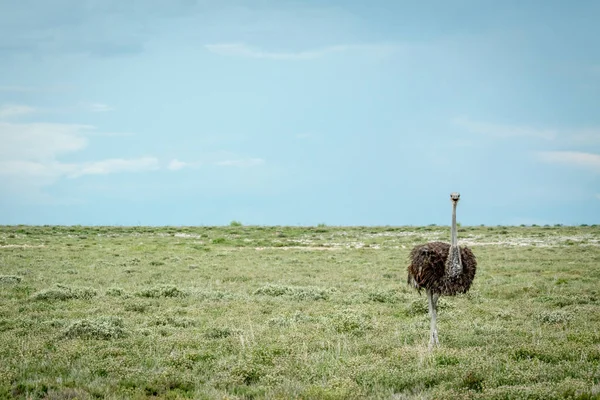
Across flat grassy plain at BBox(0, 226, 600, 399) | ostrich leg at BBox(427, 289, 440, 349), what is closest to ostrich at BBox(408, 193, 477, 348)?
ostrich leg at BBox(427, 289, 440, 349)

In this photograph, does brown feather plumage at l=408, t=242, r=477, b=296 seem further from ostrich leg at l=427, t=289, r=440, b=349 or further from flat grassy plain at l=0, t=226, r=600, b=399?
flat grassy plain at l=0, t=226, r=600, b=399

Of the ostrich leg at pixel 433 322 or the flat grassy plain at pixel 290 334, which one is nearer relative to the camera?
the flat grassy plain at pixel 290 334

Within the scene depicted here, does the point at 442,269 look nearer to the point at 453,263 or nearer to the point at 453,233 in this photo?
the point at 453,263

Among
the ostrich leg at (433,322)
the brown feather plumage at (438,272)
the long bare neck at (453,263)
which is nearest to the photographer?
the long bare neck at (453,263)

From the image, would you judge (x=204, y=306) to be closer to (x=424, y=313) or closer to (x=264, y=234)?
(x=424, y=313)

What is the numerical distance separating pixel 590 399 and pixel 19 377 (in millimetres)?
9792

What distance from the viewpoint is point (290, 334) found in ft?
46.9

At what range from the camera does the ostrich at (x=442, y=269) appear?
12.3 metres

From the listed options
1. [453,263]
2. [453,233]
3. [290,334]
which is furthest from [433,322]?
[290,334]

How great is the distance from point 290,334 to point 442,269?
4.15m

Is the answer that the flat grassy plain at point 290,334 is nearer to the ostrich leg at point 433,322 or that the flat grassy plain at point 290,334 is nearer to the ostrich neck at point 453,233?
the ostrich leg at point 433,322

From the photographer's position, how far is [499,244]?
153 ft

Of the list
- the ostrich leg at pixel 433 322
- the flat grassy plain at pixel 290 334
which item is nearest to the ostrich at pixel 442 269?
the ostrich leg at pixel 433 322

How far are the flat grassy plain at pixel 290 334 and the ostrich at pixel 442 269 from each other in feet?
4.16
